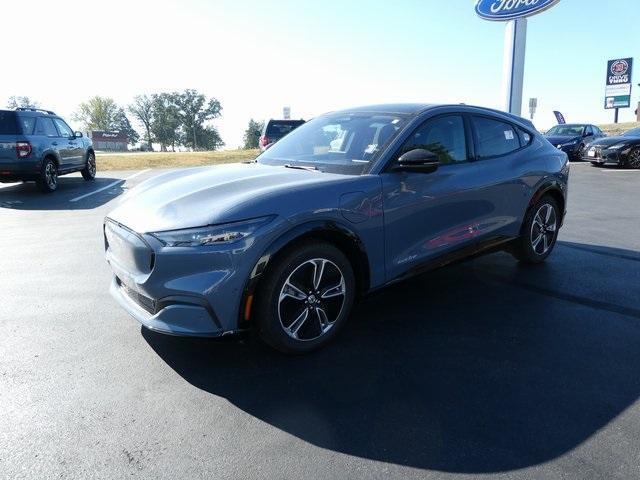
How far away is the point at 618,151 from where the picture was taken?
1681cm

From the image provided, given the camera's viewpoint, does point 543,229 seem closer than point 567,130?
Yes

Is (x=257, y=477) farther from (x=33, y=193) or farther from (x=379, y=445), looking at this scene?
(x=33, y=193)

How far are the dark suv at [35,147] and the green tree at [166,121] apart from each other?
355ft

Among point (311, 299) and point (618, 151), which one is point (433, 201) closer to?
point (311, 299)

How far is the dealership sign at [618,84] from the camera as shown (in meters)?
51.1

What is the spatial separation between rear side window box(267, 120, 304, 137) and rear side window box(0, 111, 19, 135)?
7717mm

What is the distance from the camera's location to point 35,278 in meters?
5.04

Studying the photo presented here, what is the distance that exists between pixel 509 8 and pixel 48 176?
18.7 m

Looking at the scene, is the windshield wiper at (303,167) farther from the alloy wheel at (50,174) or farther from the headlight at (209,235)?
the alloy wheel at (50,174)

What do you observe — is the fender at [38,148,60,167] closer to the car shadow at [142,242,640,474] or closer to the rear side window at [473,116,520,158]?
the car shadow at [142,242,640,474]

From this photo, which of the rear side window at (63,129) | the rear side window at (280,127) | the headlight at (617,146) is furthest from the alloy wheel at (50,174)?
the headlight at (617,146)

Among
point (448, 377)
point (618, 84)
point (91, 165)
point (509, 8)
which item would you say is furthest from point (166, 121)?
point (448, 377)

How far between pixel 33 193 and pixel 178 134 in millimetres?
109627

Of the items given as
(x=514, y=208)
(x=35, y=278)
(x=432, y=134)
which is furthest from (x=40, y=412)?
(x=514, y=208)
